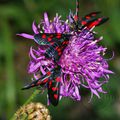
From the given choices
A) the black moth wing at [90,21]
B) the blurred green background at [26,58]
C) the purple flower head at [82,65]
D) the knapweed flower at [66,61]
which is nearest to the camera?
the knapweed flower at [66,61]

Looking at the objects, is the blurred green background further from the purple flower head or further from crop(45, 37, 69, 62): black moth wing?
crop(45, 37, 69, 62): black moth wing

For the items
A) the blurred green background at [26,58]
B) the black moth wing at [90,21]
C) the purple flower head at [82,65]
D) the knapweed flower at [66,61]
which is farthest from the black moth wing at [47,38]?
the blurred green background at [26,58]

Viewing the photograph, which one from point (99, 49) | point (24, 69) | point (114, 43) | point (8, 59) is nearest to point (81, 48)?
point (99, 49)

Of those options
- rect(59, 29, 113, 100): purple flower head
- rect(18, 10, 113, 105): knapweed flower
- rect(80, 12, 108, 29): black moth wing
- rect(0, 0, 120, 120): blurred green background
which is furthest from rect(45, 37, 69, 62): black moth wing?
rect(0, 0, 120, 120): blurred green background

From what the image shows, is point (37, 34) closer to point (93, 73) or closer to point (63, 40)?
point (63, 40)

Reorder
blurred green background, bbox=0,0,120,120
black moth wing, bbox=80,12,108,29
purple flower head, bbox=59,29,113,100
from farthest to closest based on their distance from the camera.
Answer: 1. blurred green background, bbox=0,0,120,120
2. black moth wing, bbox=80,12,108,29
3. purple flower head, bbox=59,29,113,100

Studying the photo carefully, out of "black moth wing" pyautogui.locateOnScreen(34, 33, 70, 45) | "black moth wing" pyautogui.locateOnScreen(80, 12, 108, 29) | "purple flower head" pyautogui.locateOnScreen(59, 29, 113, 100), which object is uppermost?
"black moth wing" pyautogui.locateOnScreen(80, 12, 108, 29)

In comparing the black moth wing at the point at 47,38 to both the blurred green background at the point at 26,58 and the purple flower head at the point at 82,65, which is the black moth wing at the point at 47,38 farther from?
the blurred green background at the point at 26,58
